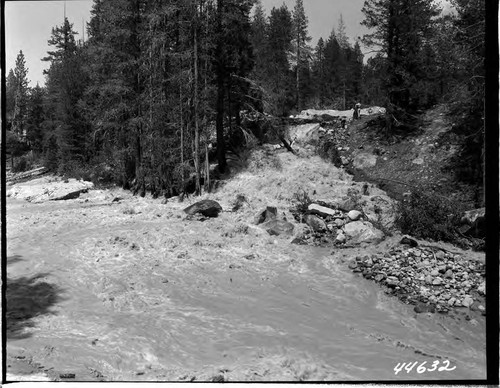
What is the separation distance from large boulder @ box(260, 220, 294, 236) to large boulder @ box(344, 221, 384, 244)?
1.70m

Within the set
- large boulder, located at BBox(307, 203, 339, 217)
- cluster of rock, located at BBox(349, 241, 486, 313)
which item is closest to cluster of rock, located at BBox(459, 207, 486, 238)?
cluster of rock, located at BBox(349, 241, 486, 313)

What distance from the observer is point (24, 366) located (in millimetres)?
5520

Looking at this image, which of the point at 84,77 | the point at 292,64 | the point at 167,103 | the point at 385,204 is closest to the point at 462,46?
the point at 385,204

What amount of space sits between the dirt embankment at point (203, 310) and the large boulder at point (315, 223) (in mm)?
277

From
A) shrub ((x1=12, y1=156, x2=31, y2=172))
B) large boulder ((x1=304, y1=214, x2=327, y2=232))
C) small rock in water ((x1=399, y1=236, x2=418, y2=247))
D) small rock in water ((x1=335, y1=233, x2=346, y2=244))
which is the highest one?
shrub ((x1=12, y1=156, x2=31, y2=172))

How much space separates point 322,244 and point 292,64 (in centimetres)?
2096

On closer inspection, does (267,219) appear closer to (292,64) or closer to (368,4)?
(368,4)

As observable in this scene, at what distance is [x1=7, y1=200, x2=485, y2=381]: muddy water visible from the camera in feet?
18.7

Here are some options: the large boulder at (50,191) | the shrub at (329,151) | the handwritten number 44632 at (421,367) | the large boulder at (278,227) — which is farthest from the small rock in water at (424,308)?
the large boulder at (50,191)

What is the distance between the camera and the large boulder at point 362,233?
1084 centimetres

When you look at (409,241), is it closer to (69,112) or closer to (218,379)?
(218,379)

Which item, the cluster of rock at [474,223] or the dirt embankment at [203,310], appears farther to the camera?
the cluster of rock at [474,223]

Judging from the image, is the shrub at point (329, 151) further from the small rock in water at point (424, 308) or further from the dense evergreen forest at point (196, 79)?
the small rock in water at point (424, 308)

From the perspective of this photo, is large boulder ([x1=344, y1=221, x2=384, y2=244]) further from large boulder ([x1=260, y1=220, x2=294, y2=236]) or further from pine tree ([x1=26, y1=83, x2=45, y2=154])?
pine tree ([x1=26, y1=83, x2=45, y2=154])
